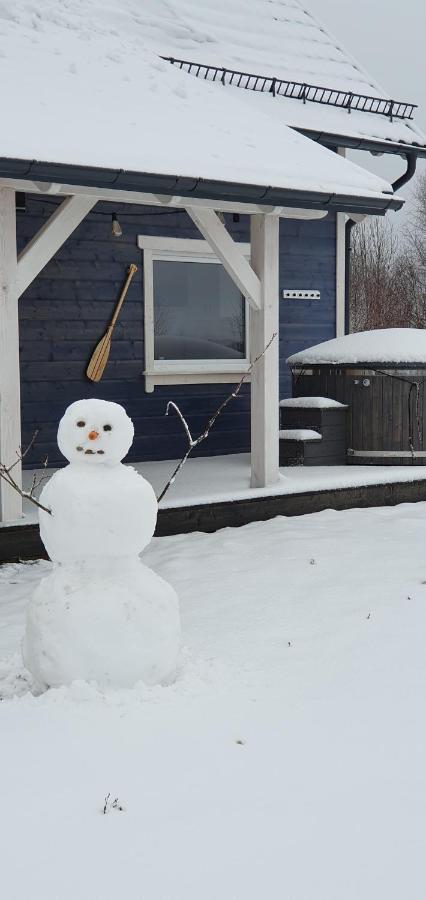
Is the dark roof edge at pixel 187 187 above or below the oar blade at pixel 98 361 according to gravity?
above

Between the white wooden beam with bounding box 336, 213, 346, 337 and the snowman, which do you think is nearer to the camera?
the snowman

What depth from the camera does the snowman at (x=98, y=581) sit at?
4.09m

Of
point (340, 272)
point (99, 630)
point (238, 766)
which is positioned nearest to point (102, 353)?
point (340, 272)

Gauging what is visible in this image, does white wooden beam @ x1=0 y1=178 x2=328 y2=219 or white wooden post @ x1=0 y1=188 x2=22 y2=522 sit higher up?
white wooden beam @ x1=0 y1=178 x2=328 y2=219

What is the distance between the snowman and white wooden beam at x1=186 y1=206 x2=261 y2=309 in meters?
3.57

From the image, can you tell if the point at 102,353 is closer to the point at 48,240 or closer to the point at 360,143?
the point at 48,240

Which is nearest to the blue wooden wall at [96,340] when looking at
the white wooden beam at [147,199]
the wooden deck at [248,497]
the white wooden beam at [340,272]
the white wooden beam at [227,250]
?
the wooden deck at [248,497]

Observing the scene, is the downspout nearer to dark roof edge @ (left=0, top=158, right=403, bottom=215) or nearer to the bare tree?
dark roof edge @ (left=0, top=158, right=403, bottom=215)

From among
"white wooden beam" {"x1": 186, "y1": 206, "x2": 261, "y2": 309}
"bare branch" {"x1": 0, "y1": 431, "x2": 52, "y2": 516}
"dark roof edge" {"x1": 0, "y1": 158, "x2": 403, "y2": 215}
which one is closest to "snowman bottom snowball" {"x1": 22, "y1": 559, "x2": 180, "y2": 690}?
"bare branch" {"x1": 0, "y1": 431, "x2": 52, "y2": 516}

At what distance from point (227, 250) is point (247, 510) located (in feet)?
6.21

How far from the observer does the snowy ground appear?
3020 mm

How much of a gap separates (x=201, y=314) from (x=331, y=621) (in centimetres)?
531

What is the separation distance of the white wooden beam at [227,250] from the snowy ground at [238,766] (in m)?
2.82

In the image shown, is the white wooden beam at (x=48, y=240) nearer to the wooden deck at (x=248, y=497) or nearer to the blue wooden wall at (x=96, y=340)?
the wooden deck at (x=248, y=497)
